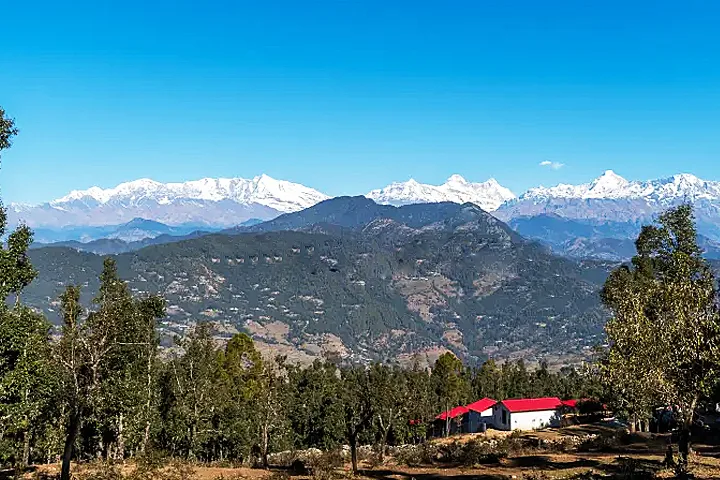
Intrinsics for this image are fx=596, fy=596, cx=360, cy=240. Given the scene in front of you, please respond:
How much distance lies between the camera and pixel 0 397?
22.2 m

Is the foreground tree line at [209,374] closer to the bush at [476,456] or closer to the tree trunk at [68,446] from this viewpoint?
the tree trunk at [68,446]

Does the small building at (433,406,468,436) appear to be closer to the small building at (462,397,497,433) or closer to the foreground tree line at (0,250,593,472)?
the small building at (462,397,497,433)

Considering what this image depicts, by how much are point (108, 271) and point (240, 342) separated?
41.0 metres

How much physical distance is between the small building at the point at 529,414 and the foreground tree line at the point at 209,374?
1006 centimetres

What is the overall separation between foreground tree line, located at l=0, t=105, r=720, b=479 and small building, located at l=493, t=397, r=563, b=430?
1006cm

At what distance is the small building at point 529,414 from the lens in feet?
351

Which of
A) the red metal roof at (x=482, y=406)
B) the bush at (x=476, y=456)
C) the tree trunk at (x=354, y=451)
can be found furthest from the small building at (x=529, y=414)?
the tree trunk at (x=354, y=451)

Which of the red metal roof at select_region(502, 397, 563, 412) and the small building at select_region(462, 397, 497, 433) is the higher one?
the red metal roof at select_region(502, 397, 563, 412)

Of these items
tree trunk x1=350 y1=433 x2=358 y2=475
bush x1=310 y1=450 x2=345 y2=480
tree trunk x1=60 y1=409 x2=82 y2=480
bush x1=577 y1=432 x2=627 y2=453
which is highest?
tree trunk x1=60 y1=409 x2=82 y2=480

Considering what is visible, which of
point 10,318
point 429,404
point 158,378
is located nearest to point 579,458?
point 10,318

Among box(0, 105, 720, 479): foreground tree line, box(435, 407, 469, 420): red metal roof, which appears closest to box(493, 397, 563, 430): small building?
box(0, 105, 720, 479): foreground tree line

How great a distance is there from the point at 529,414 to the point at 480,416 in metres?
12.4

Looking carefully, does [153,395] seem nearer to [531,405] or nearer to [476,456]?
[476,456]

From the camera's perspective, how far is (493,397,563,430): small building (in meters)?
107
